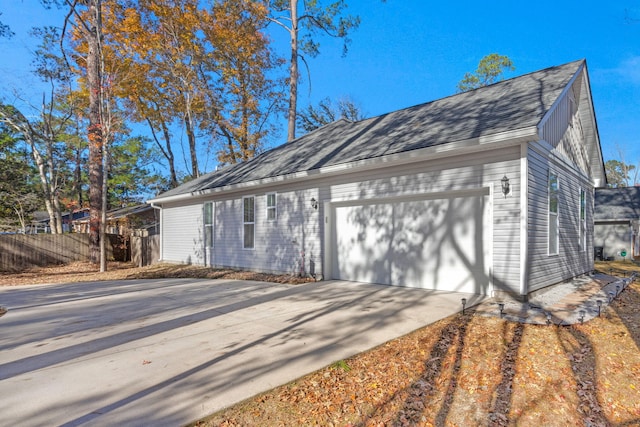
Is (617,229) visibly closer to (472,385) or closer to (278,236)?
(278,236)

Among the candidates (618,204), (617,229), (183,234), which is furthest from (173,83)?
(618,204)

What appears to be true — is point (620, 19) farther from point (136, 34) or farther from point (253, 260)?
point (136, 34)

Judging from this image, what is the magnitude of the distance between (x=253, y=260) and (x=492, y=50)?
960 inches

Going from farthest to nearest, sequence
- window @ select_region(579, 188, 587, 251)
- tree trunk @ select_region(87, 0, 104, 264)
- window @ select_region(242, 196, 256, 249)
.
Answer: tree trunk @ select_region(87, 0, 104, 264) < window @ select_region(242, 196, 256, 249) < window @ select_region(579, 188, 587, 251)

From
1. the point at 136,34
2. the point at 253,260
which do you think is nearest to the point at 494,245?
the point at 253,260

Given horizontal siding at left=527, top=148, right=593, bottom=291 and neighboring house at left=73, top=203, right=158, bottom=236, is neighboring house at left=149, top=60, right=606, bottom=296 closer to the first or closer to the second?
horizontal siding at left=527, top=148, right=593, bottom=291

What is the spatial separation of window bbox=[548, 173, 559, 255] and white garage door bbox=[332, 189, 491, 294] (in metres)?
1.75

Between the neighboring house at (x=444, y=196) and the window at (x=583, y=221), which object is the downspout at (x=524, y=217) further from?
the window at (x=583, y=221)

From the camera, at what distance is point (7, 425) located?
2.41 metres

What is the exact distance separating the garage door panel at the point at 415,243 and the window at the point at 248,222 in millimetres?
3285

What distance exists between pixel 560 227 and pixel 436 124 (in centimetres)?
354

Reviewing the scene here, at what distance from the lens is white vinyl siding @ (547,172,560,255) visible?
7.06 meters

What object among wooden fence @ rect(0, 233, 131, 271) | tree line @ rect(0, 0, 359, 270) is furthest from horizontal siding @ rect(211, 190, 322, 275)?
wooden fence @ rect(0, 233, 131, 271)

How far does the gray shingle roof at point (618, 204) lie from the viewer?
62.5 ft
